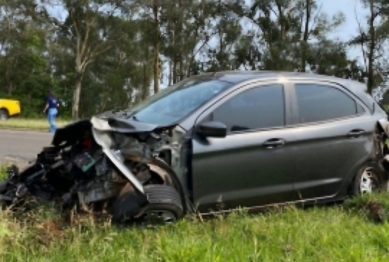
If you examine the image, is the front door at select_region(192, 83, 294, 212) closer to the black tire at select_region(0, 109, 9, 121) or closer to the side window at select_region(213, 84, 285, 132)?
the side window at select_region(213, 84, 285, 132)

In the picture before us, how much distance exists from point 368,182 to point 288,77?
1441 mm

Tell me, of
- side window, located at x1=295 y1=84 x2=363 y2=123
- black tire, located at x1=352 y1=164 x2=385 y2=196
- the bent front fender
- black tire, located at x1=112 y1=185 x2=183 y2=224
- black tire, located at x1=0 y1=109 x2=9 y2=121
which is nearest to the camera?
black tire, located at x1=112 y1=185 x2=183 y2=224

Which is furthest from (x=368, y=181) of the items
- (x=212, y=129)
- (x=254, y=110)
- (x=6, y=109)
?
(x=6, y=109)

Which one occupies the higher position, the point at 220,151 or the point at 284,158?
the point at 220,151

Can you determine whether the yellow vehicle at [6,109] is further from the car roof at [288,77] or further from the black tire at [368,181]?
the black tire at [368,181]

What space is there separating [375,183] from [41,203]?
3474mm

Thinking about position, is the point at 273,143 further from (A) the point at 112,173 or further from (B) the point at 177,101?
(A) the point at 112,173

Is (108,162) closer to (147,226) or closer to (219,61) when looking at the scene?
(147,226)

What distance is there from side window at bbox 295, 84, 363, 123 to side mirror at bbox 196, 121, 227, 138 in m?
1.03

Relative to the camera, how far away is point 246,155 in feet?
15.6

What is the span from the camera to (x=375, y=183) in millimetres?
5645

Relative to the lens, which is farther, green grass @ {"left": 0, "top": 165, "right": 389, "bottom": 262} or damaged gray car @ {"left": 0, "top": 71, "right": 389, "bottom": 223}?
damaged gray car @ {"left": 0, "top": 71, "right": 389, "bottom": 223}

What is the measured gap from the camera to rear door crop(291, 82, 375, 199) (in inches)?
201

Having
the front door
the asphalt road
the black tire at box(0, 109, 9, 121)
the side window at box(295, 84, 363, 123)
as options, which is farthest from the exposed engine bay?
the black tire at box(0, 109, 9, 121)
